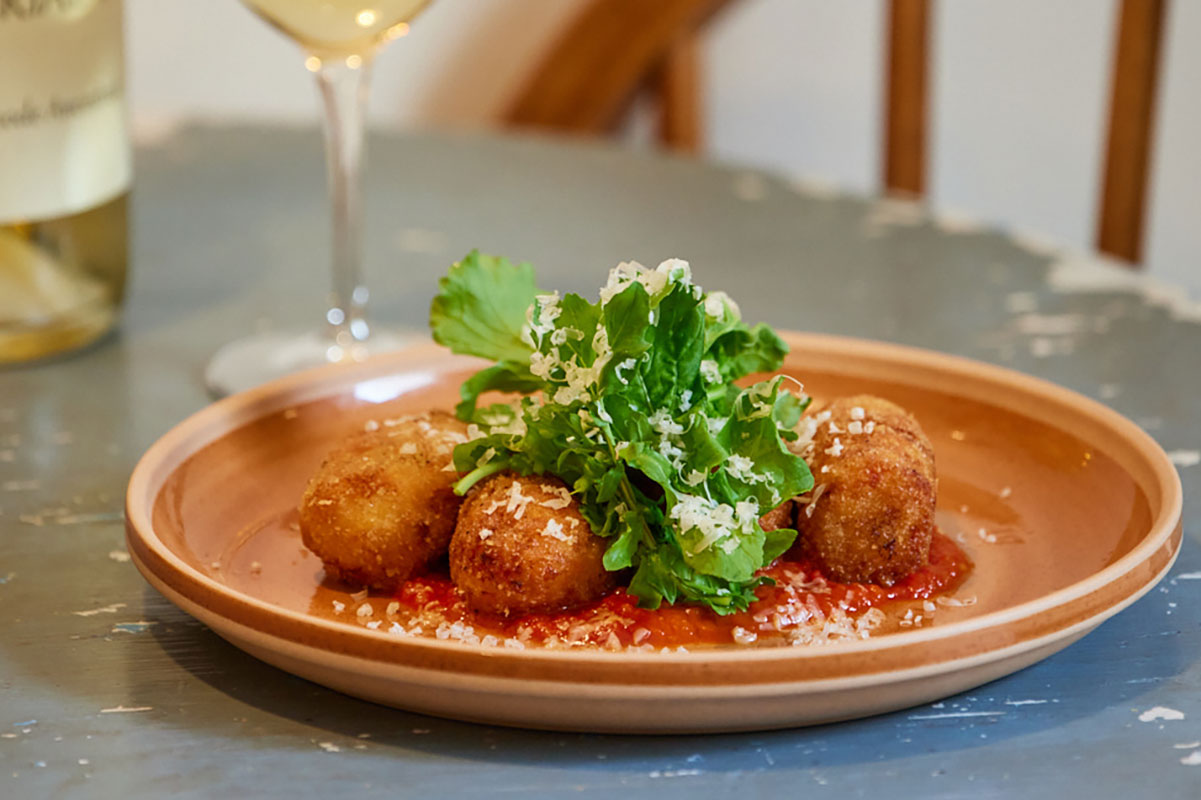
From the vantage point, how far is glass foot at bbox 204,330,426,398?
117 centimetres

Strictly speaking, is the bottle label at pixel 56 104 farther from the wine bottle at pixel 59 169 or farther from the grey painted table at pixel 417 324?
the grey painted table at pixel 417 324


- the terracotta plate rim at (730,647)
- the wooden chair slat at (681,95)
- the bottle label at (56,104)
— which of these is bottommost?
the wooden chair slat at (681,95)

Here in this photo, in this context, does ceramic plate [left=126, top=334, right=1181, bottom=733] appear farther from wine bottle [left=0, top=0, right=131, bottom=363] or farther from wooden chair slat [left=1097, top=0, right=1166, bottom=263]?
wooden chair slat [left=1097, top=0, right=1166, bottom=263]

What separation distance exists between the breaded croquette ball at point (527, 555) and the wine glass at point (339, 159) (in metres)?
0.42

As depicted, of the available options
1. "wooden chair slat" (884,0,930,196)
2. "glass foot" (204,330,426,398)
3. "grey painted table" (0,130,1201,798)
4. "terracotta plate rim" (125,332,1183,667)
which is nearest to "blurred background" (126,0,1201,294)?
"wooden chair slat" (884,0,930,196)

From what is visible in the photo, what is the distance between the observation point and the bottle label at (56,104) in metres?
1.09

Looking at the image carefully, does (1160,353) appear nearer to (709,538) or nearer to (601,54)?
(709,538)

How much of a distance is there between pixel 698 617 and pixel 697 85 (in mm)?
2346

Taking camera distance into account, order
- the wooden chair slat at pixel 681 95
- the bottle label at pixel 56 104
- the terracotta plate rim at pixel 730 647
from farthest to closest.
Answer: the wooden chair slat at pixel 681 95, the bottle label at pixel 56 104, the terracotta plate rim at pixel 730 647

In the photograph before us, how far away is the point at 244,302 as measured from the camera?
1.44 m

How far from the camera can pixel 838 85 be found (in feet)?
9.93

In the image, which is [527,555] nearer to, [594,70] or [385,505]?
[385,505]

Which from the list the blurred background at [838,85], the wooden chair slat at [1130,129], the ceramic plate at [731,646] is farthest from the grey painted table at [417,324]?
the blurred background at [838,85]

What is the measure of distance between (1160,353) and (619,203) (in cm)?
71
